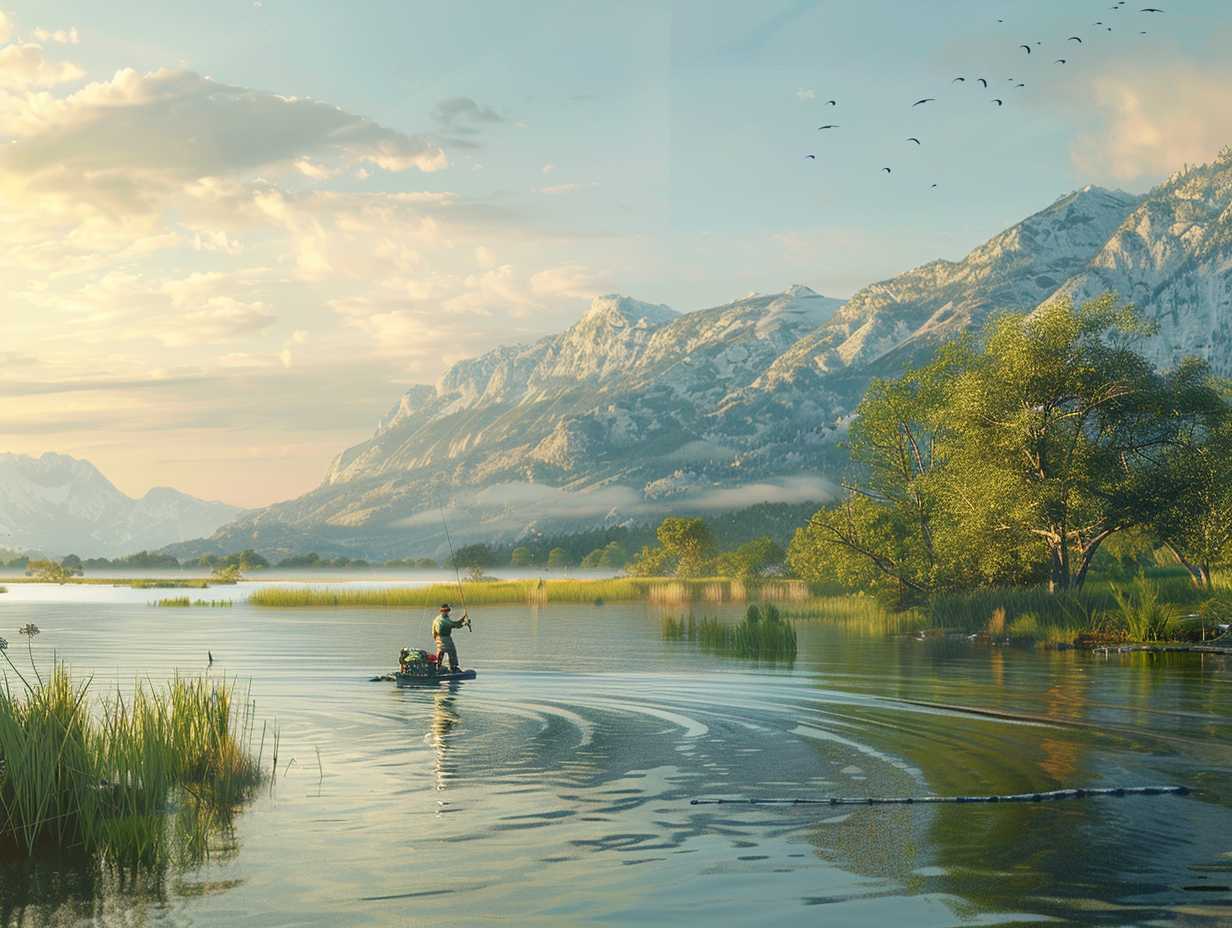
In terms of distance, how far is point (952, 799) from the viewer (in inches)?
798

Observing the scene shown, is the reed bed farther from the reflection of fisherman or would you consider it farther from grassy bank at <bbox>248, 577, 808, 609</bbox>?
the reflection of fisherman

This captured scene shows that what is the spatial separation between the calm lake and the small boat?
77 cm

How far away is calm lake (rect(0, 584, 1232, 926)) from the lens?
14.3 metres

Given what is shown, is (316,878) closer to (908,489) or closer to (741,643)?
(741,643)

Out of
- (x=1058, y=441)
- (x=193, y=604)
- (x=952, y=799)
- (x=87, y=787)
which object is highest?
(x=1058, y=441)

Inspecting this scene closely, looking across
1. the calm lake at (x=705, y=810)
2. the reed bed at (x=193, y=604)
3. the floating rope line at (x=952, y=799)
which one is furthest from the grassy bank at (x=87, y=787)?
the reed bed at (x=193, y=604)

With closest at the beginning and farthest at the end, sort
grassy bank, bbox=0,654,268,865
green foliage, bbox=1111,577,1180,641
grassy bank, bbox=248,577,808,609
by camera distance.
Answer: grassy bank, bbox=0,654,268,865 → green foliage, bbox=1111,577,1180,641 → grassy bank, bbox=248,577,808,609

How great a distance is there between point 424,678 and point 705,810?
80.9 ft

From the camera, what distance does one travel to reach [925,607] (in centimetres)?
7806

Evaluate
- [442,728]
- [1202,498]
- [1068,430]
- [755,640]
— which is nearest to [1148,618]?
[1202,498]

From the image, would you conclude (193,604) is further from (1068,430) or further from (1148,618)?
(1148,618)

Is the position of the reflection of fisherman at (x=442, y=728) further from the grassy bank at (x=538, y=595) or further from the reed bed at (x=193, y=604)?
the reed bed at (x=193, y=604)

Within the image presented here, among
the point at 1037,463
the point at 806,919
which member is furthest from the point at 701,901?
the point at 1037,463

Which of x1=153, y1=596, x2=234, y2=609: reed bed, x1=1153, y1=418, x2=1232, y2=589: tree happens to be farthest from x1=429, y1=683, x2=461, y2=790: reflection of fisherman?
x1=153, y1=596, x2=234, y2=609: reed bed
